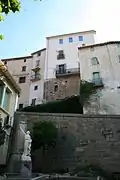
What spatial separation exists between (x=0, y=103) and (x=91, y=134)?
24.0ft

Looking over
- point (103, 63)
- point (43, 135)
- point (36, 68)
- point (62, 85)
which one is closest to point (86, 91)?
point (103, 63)

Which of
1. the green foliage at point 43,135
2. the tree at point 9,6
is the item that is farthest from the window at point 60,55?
the tree at point 9,6

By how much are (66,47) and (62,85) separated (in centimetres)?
766

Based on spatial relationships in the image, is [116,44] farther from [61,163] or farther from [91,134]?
[61,163]

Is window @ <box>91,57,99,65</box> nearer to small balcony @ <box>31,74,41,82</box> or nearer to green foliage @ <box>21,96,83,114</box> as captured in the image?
green foliage @ <box>21,96,83,114</box>

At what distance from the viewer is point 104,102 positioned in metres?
27.0

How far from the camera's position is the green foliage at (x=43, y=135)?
1616 centimetres

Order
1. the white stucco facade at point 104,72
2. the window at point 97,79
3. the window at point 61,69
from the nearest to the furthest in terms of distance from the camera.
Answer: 1. the white stucco facade at point 104,72
2. the window at point 97,79
3. the window at point 61,69

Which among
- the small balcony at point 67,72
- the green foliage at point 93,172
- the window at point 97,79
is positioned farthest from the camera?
the small balcony at point 67,72

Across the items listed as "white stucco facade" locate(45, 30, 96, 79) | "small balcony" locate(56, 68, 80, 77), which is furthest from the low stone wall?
"white stucco facade" locate(45, 30, 96, 79)

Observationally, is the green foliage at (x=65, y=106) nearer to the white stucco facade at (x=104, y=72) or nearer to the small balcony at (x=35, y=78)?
the white stucco facade at (x=104, y=72)

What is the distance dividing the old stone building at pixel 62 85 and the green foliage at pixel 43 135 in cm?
1708

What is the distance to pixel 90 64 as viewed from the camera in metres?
30.4

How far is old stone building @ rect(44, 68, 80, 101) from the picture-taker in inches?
1368
